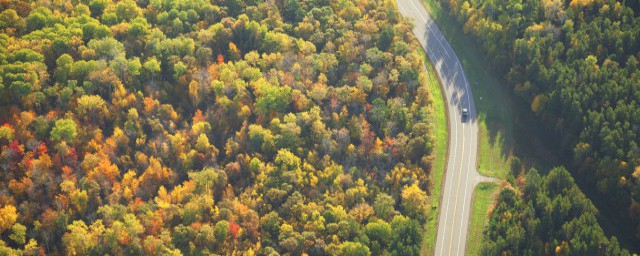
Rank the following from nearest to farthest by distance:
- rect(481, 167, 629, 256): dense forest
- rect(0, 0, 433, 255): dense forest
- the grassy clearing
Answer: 1. rect(481, 167, 629, 256): dense forest
2. rect(0, 0, 433, 255): dense forest
3. the grassy clearing

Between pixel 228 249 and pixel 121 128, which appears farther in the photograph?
pixel 121 128

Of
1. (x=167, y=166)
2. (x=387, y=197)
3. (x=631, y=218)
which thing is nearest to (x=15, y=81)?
(x=167, y=166)

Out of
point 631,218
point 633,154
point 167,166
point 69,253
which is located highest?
point 633,154

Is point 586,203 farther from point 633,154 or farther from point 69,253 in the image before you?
point 69,253

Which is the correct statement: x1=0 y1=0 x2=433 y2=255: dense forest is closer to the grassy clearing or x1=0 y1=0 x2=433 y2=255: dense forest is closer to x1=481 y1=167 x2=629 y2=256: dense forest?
the grassy clearing

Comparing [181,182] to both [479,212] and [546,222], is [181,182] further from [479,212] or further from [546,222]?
[546,222]

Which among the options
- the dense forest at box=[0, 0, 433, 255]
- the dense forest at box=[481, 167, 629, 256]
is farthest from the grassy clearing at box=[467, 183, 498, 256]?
the dense forest at box=[0, 0, 433, 255]

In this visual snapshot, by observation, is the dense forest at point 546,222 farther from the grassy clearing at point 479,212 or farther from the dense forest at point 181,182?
the dense forest at point 181,182
